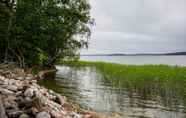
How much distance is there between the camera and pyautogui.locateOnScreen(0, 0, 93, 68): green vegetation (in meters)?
42.6

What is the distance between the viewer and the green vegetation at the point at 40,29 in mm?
42625

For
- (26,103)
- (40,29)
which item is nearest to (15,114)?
(26,103)

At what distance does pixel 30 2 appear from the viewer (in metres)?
44.1

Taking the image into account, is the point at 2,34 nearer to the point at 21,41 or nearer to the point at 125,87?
the point at 21,41

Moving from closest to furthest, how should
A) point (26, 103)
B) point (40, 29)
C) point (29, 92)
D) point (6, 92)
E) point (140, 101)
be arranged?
point (26, 103) → point (29, 92) → point (6, 92) → point (140, 101) → point (40, 29)

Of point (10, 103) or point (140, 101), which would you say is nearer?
point (10, 103)

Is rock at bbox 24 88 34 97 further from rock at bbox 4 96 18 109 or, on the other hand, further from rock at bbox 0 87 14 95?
rock at bbox 0 87 14 95

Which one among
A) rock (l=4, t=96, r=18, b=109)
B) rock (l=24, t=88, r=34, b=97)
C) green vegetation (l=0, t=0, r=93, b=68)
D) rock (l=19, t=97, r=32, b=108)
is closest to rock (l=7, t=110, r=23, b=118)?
rock (l=4, t=96, r=18, b=109)

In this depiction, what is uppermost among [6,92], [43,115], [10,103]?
[6,92]

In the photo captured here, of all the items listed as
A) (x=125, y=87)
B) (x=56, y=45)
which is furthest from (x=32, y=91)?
(x=56, y=45)

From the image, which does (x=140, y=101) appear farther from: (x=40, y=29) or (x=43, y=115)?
(x=40, y=29)

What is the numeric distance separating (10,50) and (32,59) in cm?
309

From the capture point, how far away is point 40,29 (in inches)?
1810

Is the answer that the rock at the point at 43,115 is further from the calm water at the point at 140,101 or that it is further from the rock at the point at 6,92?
the calm water at the point at 140,101
